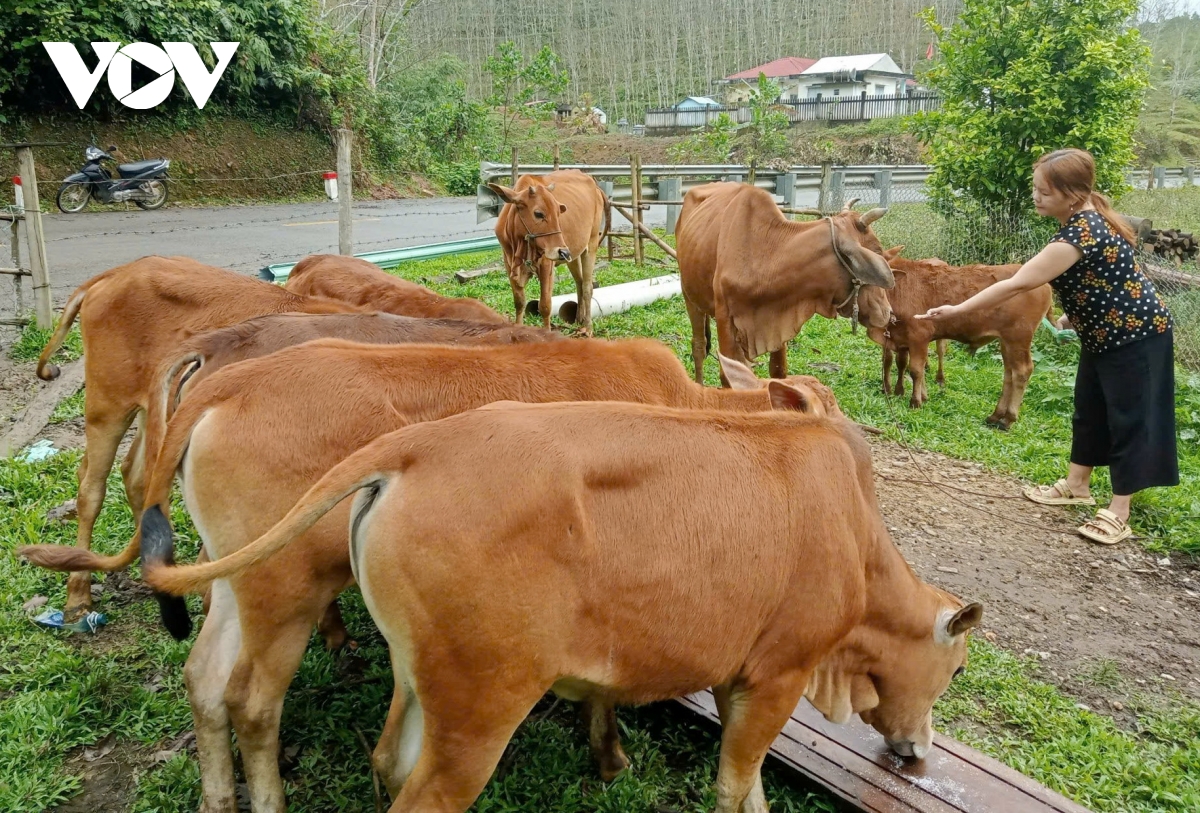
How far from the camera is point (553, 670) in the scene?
2.48 m

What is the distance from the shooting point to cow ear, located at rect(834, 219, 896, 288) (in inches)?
266

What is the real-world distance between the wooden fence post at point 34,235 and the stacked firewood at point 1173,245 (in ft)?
45.5

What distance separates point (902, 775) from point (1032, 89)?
9.92 m

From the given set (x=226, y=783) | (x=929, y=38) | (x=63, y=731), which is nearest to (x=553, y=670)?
(x=226, y=783)

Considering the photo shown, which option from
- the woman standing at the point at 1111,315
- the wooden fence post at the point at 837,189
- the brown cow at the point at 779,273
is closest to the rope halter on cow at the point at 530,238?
the brown cow at the point at 779,273

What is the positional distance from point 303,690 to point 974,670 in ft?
10.7

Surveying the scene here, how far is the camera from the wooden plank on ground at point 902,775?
3.18m

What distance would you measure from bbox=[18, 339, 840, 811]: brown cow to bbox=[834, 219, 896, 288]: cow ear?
4371mm

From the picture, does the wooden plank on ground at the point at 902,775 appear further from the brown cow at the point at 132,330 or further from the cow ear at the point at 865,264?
the cow ear at the point at 865,264

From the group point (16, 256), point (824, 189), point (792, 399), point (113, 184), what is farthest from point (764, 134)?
point (792, 399)

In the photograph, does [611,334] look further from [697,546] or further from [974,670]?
[697,546]

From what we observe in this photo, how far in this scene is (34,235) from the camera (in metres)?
8.09

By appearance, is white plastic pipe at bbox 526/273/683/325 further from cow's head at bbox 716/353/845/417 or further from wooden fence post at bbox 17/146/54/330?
cow's head at bbox 716/353/845/417

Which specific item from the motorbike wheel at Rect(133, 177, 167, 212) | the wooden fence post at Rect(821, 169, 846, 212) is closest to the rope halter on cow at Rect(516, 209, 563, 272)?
the wooden fence post at Rect(821, 169, 846, 212)
